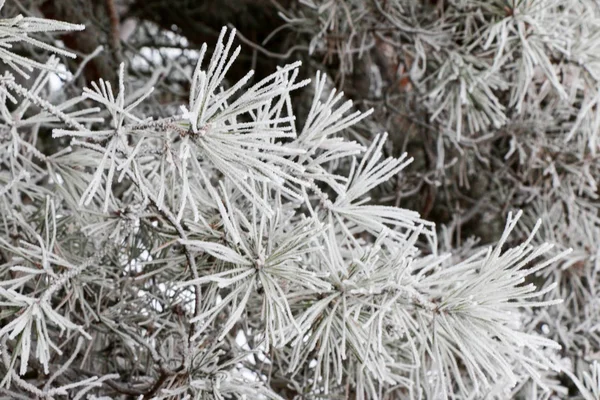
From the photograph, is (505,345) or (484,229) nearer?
(505,345)

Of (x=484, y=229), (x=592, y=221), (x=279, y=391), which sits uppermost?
(x=592, y=221)

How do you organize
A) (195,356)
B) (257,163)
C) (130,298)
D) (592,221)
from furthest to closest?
(592,221) → (130,298) → (195,356) → (257,163)

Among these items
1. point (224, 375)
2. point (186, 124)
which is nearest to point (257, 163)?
point (186, 124)

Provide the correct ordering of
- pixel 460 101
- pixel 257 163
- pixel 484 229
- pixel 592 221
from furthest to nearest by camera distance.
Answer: pixel 484 229, pixel 592 221, pixel 460 101, pixel 257 163

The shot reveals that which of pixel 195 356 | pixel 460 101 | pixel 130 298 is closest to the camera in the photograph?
pixel 195 356

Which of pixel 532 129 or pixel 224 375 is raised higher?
pixel 532 129

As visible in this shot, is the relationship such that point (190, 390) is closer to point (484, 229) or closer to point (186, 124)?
point (186, 124)

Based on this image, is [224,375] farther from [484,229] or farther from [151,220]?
[484,229]

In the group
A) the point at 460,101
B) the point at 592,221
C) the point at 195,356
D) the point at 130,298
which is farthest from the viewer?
the point at 592,221

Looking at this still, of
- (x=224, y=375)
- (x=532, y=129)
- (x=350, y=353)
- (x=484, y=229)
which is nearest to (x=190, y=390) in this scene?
(x=224, y=375)
